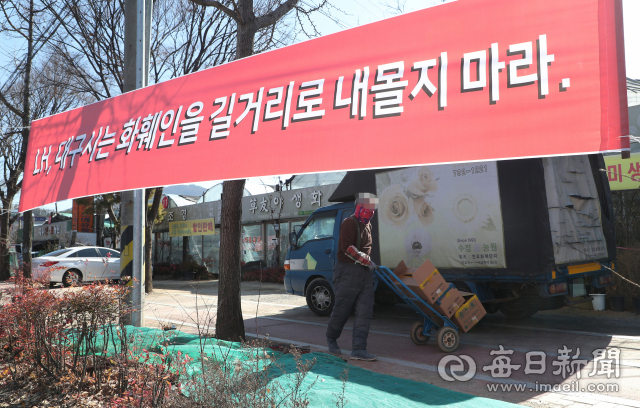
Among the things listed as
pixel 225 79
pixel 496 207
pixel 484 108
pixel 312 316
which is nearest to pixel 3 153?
pixel 312 316

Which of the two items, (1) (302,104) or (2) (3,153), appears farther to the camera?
(2) (3,153)

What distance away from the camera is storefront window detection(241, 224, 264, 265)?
2081 cm

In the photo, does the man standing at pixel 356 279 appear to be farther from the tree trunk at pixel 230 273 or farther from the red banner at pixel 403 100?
the red banner at pixel 403 100

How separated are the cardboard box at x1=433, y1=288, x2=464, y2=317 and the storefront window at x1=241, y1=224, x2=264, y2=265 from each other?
1537cm

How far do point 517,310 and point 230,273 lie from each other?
503 centimetres

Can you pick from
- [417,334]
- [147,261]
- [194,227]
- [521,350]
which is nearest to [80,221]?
[194,227]

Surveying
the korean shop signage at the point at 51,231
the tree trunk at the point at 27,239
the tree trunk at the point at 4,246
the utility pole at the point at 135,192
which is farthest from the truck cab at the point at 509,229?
the korean shop signage at the point at 51,231

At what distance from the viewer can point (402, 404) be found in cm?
364

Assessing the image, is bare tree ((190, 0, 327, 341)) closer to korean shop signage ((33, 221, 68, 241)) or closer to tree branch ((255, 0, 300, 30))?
tree branch ((255, 0, 300, 30))

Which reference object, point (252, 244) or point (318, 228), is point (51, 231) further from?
point (318, 228)

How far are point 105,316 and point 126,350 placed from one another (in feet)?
1.27

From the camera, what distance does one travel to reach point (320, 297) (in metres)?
9.17

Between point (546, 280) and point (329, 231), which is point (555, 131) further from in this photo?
point (329, 231)

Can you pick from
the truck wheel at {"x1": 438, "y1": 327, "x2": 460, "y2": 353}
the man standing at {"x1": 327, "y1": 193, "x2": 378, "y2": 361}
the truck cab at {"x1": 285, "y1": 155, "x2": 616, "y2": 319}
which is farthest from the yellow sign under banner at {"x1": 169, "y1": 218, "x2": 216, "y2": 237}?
the truck wheel at {"x1": 438, "y1": 327, "x2": 460, "y2": 353}
